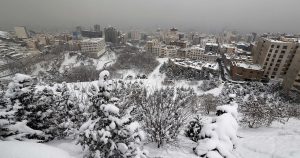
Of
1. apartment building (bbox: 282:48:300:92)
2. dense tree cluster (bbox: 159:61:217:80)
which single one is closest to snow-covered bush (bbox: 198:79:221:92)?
dense tree cluster (bbox: 159:61:217:80)

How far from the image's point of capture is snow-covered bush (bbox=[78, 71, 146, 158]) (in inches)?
299

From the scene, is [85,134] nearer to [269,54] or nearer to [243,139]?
[243,139]

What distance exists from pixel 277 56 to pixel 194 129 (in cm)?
3952

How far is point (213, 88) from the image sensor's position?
1667 inches

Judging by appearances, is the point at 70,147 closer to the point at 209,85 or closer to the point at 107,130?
the point at 107,130

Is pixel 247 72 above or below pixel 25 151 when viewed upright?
below

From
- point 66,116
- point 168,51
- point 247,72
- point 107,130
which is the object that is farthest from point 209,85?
point 107,130

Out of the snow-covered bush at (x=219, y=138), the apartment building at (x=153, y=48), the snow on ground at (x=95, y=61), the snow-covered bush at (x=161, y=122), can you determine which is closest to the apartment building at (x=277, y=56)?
the apartment building at (x=153, y=48)

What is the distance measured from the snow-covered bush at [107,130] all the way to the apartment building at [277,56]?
44.2 m

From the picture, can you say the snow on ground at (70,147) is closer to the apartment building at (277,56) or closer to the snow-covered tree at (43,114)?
the snow-covered tree at (43,114)

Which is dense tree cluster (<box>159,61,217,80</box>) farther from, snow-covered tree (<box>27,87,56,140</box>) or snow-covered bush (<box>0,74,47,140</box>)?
snow-covered bush (<box>0,74,47,140</box>)

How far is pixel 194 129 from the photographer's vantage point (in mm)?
12789

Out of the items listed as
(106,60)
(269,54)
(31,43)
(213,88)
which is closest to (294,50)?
(269,54)

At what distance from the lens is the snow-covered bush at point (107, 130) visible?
7.60 m
